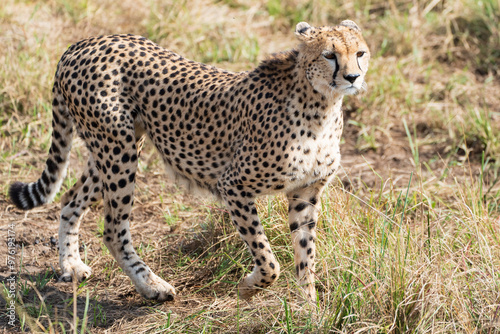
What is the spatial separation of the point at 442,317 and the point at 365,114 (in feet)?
10.1

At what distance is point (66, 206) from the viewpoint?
4184 mm

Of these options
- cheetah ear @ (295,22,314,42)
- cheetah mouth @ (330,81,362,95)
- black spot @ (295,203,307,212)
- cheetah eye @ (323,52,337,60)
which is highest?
cheetah ear @ (295,22,314,42)

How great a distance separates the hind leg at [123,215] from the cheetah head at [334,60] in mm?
1082

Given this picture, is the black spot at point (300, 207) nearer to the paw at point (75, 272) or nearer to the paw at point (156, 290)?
the paw at point (156, 290)

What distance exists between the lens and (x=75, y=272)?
4066mm

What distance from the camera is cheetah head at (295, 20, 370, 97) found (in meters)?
3.22

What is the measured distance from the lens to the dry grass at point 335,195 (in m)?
3.11

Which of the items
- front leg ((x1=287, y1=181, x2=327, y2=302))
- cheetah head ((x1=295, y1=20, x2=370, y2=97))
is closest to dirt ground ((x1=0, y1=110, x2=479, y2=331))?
front leg ((x1=287, y1=181, x2=327, y2=302))

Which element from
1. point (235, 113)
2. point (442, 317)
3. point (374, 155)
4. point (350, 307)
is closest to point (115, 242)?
point (235, 113)

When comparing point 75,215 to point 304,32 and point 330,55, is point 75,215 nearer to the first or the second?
point 304,32

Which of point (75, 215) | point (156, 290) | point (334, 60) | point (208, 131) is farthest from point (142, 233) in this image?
point (334, 60)

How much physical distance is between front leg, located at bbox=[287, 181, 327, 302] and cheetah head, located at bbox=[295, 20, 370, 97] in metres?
0.56

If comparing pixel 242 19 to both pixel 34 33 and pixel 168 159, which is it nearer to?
pixel 34 33

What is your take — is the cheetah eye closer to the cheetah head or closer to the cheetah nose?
the cheetah head
